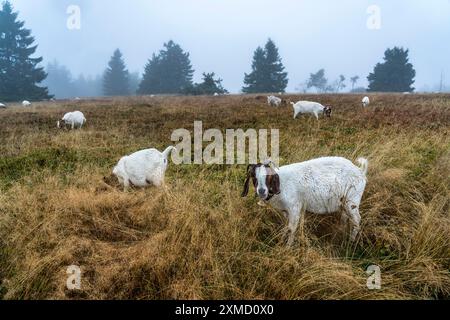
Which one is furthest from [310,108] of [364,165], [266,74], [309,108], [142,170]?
[266,74]

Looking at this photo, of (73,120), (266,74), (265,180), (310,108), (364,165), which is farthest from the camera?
(266,74)

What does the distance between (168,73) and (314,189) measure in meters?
68.2

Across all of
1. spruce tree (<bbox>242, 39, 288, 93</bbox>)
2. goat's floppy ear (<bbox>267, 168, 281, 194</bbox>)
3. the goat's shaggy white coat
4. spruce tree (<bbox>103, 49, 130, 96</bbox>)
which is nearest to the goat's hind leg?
goat's floppy ear (<bbox>267, 168, 281, 194</bbox>)

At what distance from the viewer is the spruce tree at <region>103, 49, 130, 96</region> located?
263 ft

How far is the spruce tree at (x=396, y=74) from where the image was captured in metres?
61.5

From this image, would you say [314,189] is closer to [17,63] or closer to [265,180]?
[265,180]

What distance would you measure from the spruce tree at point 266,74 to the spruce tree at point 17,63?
3147cm

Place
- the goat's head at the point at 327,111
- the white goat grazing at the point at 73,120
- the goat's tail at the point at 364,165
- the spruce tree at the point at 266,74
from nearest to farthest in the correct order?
1. the goat's tail at the point at 364,165
2. the white goat grazing at the point at 73,120
3. the goat's head at the point at 327,111
4. the spruce tree at the point at 266,74

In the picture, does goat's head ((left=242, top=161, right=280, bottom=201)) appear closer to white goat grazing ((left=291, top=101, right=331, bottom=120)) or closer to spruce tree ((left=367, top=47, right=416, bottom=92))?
white goat grazing ((left=291, top=101, right=331, bottom=120))

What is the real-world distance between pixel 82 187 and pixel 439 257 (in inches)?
219

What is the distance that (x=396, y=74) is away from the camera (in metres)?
61.3

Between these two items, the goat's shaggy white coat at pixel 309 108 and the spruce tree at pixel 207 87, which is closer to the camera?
the goat's shaggy white coat at pixel 309 108

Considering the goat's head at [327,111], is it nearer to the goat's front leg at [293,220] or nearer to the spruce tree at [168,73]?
the goat's front leg at [293,220]

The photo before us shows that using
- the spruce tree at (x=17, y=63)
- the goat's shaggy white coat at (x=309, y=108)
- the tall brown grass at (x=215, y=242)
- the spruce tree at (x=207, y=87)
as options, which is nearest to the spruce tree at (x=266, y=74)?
the spruce tree at (x=207, y=87)
